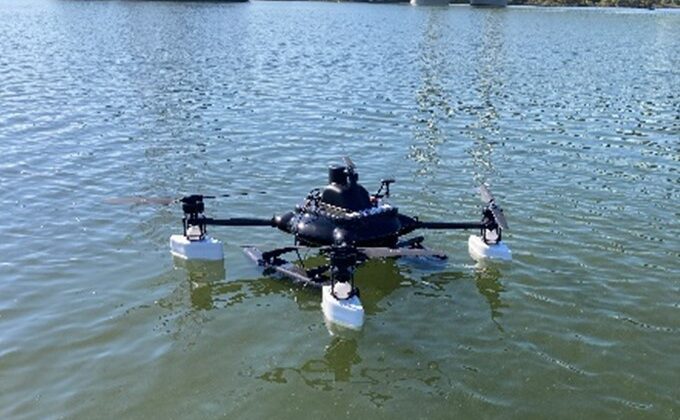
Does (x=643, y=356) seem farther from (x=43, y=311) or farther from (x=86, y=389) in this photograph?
(x=43, y=311)

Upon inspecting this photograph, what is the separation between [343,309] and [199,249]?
503 centimetres

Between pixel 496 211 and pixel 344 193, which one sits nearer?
pixel 344 193

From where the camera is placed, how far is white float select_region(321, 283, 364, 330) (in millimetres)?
14305

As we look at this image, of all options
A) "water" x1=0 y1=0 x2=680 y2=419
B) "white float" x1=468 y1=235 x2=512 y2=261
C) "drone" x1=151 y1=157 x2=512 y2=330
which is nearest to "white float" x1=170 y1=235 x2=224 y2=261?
"drone" x1=151 y1=157 x2=512 y2=330

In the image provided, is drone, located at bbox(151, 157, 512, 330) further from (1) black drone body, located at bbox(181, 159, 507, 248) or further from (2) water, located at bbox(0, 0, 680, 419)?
(2) water, located at bbox(0, 0, 680, 419)

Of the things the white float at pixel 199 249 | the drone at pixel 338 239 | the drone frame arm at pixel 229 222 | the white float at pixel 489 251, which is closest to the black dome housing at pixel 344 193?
the drone at pixel 338 239

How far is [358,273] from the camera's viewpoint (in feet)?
56.7

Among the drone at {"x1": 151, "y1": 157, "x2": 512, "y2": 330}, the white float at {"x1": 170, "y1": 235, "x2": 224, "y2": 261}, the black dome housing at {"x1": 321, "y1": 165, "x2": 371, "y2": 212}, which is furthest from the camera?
the white float at {"x1": 170, "y1": 235, "x2": 224, "y2": 261}

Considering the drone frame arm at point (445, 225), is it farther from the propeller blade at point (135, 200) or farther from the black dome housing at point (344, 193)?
the propeller blade at point (135, 200)

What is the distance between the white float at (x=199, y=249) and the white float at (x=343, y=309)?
399 centimetres

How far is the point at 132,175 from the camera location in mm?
25312

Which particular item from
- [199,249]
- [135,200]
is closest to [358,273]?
[199,249]

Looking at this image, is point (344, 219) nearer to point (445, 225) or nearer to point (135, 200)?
point (445, 225)

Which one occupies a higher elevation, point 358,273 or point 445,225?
point 445,225
